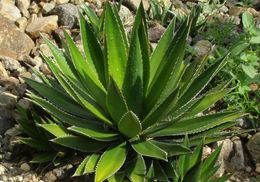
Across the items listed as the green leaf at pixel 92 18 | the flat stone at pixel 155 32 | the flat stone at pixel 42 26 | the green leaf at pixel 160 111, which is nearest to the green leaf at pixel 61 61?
the green leaf at pixel 160 111

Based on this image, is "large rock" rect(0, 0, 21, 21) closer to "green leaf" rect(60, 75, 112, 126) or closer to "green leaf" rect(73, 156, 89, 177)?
"green leaf" rect(60, 75, 112, 126)

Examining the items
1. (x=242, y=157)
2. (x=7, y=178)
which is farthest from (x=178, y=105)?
(x=7, y=178)

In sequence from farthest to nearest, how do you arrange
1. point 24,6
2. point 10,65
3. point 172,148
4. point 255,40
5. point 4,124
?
point 24,6 → point 10,65 → point 255,40 → point 4,124 → point 172,148

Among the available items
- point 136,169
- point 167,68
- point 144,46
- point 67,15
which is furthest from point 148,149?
point 67,15

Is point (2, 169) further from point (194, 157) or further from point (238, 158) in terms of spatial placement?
point (238, 158)

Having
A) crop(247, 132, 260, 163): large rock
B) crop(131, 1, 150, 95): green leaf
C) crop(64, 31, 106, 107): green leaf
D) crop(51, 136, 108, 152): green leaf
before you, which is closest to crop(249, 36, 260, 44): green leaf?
crop(247, 132, 260, 163): large rock
